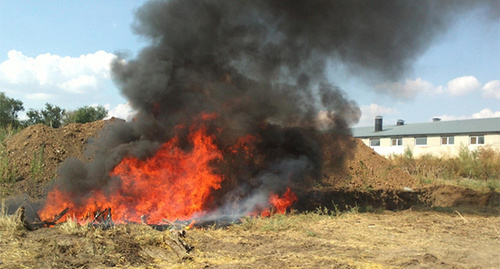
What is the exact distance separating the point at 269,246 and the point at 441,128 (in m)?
42.9

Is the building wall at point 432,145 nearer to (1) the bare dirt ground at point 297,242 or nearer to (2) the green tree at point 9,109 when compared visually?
(1) the bare dirt ground at point 297,242

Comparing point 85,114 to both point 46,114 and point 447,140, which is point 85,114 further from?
point 447,140

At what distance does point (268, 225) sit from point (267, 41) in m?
6.19

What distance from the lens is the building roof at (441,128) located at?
39897mm

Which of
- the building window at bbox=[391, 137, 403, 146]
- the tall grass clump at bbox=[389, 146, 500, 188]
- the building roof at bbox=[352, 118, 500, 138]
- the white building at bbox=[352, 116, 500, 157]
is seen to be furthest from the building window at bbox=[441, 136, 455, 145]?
the tall grass clump at bbox=[389, 146, 500, 188]

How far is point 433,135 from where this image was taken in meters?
42.6

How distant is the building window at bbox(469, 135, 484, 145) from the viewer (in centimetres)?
3909

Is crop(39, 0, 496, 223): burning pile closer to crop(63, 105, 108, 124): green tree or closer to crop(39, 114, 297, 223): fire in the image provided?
crop(39, 114, 297, 223): fire

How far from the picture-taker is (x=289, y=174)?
39.0 feet

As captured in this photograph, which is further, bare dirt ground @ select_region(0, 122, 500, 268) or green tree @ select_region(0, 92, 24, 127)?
green tree @ select_region(0, 92, 24, 127)

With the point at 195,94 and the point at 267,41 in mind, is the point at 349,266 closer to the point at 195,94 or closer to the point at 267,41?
the point at 195,94

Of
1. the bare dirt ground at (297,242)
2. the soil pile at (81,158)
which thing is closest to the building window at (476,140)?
the soil pile at (81,158)

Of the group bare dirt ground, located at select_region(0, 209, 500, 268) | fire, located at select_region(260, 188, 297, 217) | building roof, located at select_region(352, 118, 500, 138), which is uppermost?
building roof, located at select_region(352, 118, 500, 138)

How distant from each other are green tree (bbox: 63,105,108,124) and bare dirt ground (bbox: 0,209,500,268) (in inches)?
1113
